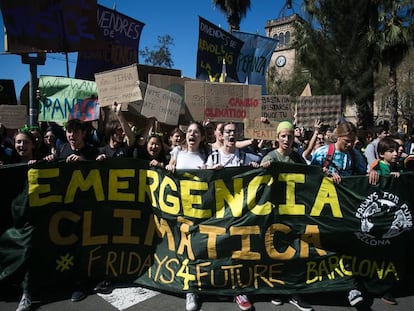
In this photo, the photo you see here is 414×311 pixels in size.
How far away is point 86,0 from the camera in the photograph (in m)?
6.00

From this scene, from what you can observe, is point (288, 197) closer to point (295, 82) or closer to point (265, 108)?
point (265, 108)

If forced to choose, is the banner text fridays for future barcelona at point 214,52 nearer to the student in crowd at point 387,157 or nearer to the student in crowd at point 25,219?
the student in crowd at point 25,219

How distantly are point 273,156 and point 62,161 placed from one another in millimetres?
2147

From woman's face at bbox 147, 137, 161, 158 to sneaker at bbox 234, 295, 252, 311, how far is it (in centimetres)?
181

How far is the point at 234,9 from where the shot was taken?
20219 mm

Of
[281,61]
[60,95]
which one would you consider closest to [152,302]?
[60,95]

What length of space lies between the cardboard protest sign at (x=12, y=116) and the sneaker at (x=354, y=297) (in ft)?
18.4

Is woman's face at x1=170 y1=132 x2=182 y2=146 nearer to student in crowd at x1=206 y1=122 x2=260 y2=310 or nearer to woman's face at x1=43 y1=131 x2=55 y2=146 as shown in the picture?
student in crowd at x1=206 y1=122 x2=260 y2=310

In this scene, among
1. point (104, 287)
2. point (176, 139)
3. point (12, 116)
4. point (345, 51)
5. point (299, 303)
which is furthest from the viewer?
point (345, 51)

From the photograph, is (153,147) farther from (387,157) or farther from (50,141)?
(387,157)

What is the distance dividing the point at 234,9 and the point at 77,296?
20273 millimetres

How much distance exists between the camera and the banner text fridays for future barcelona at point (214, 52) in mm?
6539

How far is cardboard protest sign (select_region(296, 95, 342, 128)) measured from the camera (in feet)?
16.9

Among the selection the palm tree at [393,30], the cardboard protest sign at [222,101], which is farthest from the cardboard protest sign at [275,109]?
the palm tree at [393,30]
